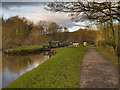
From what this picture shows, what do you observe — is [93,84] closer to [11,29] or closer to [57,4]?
[57,4]

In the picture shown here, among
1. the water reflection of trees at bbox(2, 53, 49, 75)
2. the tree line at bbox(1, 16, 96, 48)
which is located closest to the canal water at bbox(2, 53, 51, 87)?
the water reflection of trees at bbox(2, 53, 49, 75)

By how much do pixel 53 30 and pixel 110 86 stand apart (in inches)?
1543

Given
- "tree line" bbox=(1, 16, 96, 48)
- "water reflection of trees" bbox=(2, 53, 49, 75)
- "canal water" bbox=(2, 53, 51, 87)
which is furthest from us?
"tree line" bbox=(1, 16, 96, 48)

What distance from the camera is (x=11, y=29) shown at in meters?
27.4

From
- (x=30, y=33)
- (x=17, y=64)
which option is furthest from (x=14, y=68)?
(x=30, y=33)

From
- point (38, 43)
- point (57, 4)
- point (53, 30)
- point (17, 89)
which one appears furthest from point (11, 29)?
point (17, 89)

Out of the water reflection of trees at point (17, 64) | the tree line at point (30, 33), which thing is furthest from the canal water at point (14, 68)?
the tree line at point (30, 33)

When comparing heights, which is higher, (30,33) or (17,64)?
(30,33)

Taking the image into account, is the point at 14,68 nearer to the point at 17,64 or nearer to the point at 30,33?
the point at 17,64

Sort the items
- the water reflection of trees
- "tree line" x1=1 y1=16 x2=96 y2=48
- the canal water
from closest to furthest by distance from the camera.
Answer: the canal water
the water reflection of trees
"tree line" x1=1 y1=16 x2=96 y2=48

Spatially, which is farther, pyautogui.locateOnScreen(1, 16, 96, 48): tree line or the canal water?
pyautogui.locateOnScreen(1, 16, 96, 48): tree line

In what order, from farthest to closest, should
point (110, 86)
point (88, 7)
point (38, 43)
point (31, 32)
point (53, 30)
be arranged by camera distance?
1. point (53, 30)
2. point (31, 32)
3. point (38, 43)
4. point (88, 7)
5. point (110, 86)

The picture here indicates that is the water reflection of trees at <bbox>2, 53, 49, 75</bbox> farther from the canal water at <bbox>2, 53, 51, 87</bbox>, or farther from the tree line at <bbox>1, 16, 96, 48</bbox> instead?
the tree line at <bbox>1, 16, 96, 48</bbox>

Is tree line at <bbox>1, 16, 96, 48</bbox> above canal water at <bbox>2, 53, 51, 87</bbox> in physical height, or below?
above
